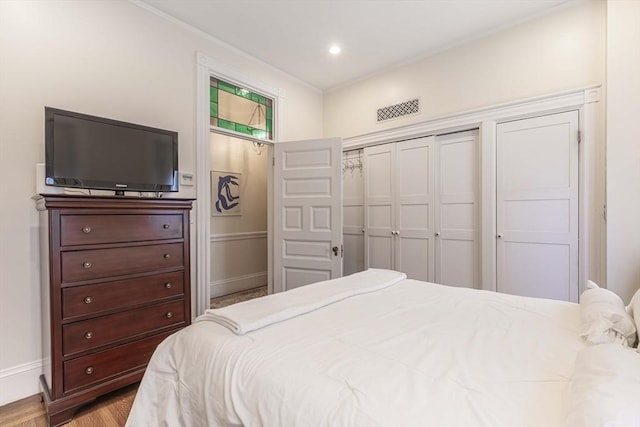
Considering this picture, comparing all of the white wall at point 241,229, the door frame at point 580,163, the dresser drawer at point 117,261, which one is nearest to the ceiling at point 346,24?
the door frame at point 580,163

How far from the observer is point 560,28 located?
2617 mm

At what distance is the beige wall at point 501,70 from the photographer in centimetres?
252

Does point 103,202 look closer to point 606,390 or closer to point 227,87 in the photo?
point 227,87

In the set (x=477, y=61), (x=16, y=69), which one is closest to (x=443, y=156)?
(x=477, y=61)

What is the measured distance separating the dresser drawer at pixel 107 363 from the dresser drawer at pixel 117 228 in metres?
0.68

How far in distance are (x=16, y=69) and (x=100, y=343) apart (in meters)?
1.80

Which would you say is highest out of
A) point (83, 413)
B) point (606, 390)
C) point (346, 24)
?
point (346, 24)

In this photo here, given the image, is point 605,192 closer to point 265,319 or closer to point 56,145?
point 265,319

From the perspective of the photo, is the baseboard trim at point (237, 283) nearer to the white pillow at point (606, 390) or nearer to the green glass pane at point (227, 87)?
the green glass pane at point (227, 87)

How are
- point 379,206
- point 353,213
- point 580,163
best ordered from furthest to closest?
1. point 353,213
2. point 379,206
3. point 580,163

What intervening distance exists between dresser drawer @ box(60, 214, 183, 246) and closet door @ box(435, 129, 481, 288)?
2.58m

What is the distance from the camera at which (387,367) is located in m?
0.97

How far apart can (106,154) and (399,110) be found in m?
2.90

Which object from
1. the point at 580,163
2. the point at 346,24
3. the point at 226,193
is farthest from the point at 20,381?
the point at 580,163
